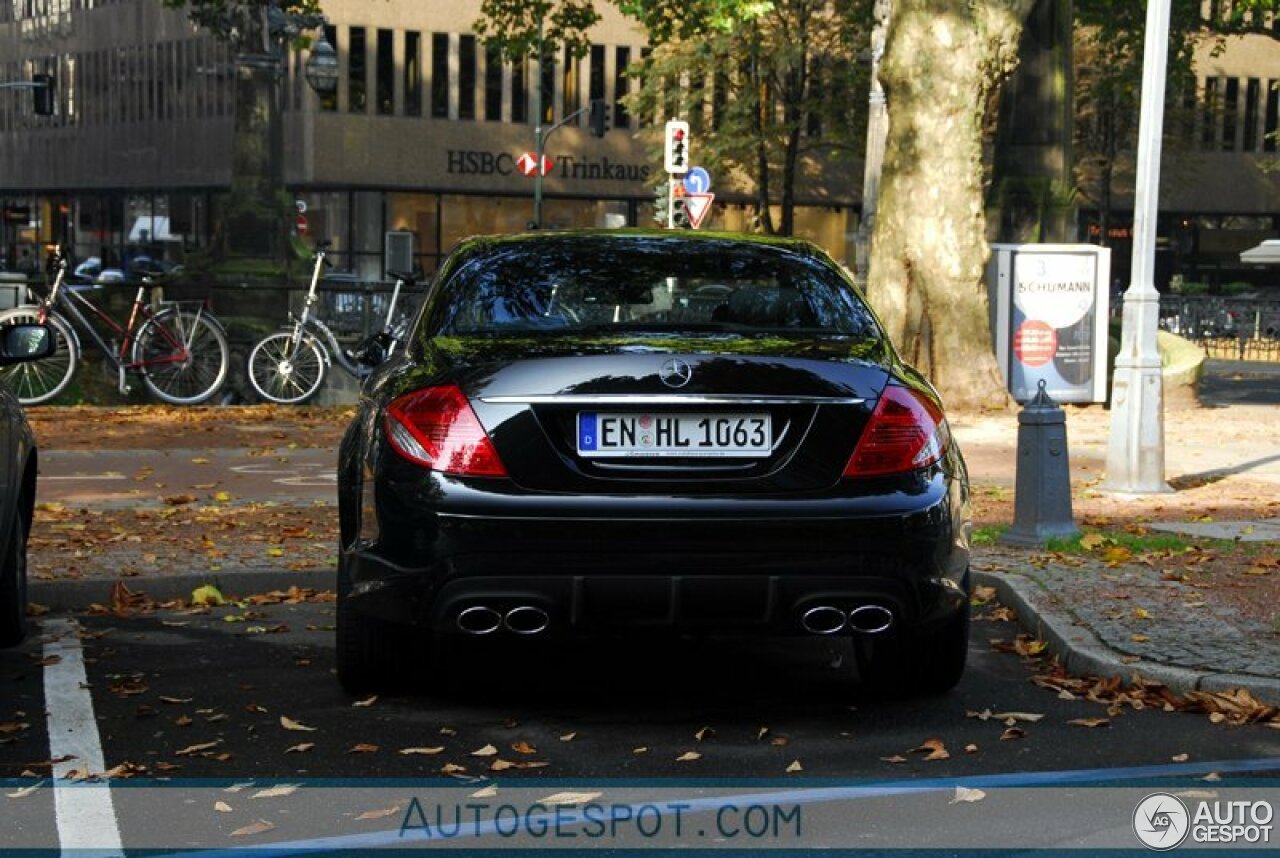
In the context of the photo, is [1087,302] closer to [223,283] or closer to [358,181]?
[223,283]

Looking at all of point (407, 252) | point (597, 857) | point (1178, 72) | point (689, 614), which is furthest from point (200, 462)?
point (1178, 72)

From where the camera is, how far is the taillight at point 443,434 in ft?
21.1

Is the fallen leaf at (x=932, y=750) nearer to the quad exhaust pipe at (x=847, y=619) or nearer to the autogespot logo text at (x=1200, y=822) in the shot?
the quad exhaust pipe at (x=847, y=619)

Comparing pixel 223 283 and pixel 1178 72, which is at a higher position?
pixel 1178 72

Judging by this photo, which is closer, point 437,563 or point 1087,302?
point 437,563

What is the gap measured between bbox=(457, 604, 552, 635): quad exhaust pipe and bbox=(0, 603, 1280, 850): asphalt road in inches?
12.9

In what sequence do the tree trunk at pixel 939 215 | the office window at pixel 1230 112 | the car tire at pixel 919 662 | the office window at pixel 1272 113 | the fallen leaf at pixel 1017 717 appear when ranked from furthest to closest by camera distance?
the office window at pixel 1272 113, the office window at pixel 1230 112, the tree trunk at pixel 939 215, the car tire at pixel 919 662, the fallen leaf at pixel 1017 717

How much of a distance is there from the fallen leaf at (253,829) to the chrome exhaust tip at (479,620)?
1114 millimetres

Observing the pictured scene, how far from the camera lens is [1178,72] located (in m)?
43.8

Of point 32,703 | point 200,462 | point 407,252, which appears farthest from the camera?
point 407,252

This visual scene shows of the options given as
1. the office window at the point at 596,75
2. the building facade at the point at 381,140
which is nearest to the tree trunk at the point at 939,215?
the building facade at the point at 381,140

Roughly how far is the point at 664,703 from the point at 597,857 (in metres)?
2.06

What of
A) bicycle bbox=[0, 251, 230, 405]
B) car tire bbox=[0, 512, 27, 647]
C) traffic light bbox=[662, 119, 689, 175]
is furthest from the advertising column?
car tire bbox=[0, 512, 27, 647]

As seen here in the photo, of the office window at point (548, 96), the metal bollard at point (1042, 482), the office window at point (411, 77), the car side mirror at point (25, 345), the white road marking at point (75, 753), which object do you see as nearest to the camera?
the white road marking at point (75, 753)
